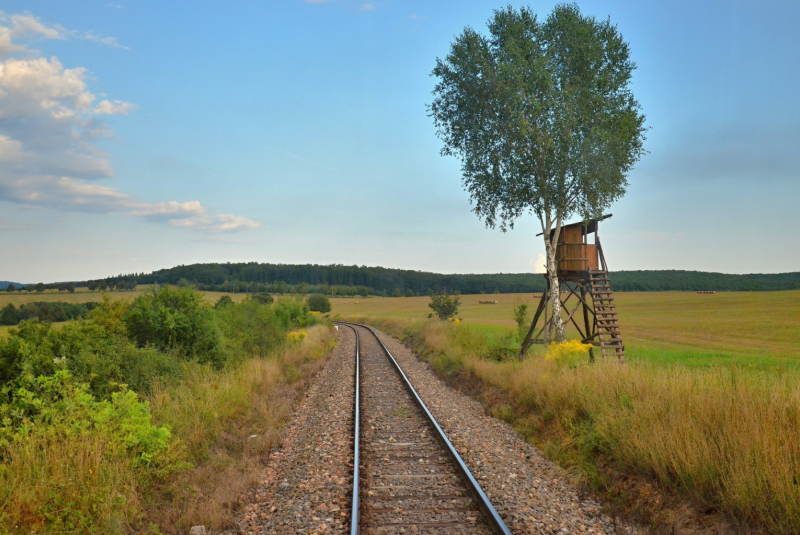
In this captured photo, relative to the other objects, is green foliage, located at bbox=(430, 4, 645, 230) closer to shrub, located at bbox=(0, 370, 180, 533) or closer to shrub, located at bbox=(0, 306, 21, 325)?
shrub, located at bbox=(0, 370, 180, 533)

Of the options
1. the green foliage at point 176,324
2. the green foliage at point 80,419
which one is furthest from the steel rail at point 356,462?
the green foliage at point 176,324

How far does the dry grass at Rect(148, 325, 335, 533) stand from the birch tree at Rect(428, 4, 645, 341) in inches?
420

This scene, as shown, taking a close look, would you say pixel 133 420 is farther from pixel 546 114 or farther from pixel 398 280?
pixel 398 280

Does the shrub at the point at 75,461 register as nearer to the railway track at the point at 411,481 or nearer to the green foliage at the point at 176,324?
the railway track at the point at 411,481

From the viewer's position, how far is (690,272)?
14225 cm

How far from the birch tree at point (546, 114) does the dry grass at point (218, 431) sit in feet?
35.0

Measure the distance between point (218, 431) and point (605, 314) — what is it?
12.7 meters

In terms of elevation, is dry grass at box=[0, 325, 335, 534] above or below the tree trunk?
below

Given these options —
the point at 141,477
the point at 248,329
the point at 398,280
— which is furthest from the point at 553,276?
the point at 398,280

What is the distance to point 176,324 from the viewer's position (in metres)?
13.2

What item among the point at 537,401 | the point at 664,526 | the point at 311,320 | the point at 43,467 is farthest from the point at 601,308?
the point at 311,320

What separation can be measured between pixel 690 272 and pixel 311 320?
5271 inches

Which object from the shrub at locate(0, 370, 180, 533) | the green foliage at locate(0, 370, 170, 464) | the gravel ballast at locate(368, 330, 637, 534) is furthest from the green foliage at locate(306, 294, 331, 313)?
the green foliage at locate(0, 370, 170, 464)

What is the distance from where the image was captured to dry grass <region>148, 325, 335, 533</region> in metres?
6.03
